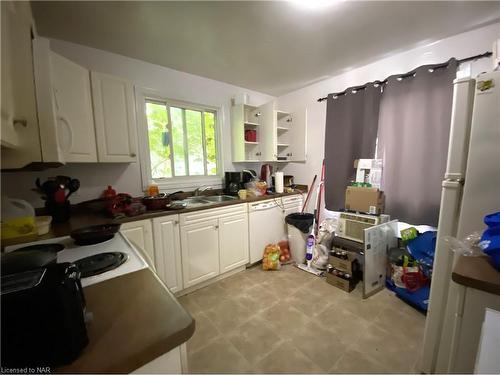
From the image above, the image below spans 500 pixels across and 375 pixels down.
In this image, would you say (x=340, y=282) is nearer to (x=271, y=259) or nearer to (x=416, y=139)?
(x=271, y=259)

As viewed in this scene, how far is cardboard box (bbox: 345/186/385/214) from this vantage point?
2078 millimetres

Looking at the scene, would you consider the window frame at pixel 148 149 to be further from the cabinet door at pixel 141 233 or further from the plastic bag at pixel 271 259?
the plastic bag at pixel 271 259

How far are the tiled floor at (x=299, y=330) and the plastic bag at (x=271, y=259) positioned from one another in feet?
0.90

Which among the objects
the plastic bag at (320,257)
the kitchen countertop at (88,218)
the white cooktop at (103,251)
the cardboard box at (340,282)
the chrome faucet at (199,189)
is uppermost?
the chrome faucet at (199,189)

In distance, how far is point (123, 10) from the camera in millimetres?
1417

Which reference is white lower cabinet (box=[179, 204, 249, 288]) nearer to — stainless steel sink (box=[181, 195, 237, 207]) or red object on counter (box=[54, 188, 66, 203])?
stainless steel sink (box=[181, 195, 237, 207])

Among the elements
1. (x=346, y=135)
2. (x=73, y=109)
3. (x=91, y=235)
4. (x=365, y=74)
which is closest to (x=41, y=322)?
(x=91, y=235)

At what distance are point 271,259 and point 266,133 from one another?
5.45 feet

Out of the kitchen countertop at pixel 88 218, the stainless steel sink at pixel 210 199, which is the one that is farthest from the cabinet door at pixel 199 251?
the stainless steel sink at pixel 210 199

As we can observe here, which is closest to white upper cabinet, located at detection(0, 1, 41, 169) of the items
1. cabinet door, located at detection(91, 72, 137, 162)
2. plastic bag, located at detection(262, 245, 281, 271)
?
cabinet door, located at detection(91, 72, 137, 162)

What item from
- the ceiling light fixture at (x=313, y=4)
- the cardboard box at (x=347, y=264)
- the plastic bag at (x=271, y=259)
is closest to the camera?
the ceiling light fixture at (x=313, y=4)

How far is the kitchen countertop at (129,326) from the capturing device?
0.45 metres

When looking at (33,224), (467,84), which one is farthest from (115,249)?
(467,84)

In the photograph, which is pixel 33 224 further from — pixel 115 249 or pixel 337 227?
pixel 337 227
